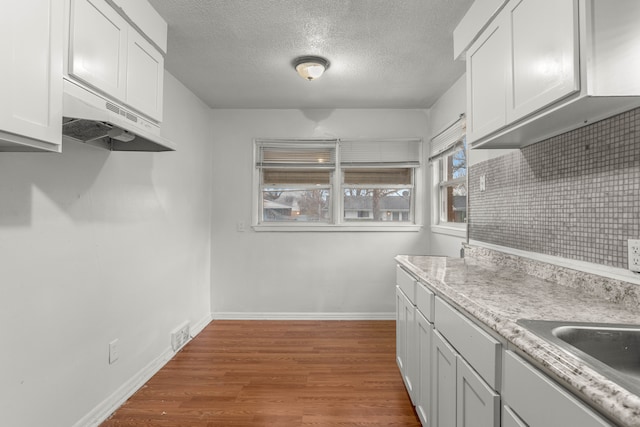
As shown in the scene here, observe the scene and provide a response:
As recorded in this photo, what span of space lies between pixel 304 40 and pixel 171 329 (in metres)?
2.60

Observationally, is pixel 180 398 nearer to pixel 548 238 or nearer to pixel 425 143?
pixel 548 238

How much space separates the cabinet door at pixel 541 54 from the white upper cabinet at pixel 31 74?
1.82 m

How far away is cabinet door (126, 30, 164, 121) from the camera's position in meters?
1.75

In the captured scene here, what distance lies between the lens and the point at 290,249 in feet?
12.4

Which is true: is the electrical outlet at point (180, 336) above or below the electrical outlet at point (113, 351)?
below

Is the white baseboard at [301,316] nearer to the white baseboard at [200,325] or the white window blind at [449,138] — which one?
the white baseboard at [200,325]

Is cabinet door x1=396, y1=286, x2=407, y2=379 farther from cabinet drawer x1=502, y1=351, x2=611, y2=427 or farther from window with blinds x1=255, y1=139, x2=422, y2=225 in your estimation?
window with blinds x1=255, y1=139, x2=422, y2=225

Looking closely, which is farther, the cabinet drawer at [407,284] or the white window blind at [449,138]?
the white window blind at [449,138]

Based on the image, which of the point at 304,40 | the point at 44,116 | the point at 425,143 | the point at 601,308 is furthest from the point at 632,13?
the point at 425,143

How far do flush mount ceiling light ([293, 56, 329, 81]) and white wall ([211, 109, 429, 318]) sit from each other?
116 centimetres

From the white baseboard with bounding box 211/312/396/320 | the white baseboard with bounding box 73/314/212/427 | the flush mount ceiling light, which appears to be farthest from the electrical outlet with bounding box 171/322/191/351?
the flush mount ceiling light

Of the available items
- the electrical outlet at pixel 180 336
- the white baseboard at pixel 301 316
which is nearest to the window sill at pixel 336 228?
the white baseboard at pixel 301 316

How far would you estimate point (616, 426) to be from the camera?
0.59 metres

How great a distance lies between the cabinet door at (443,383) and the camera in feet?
4.37
